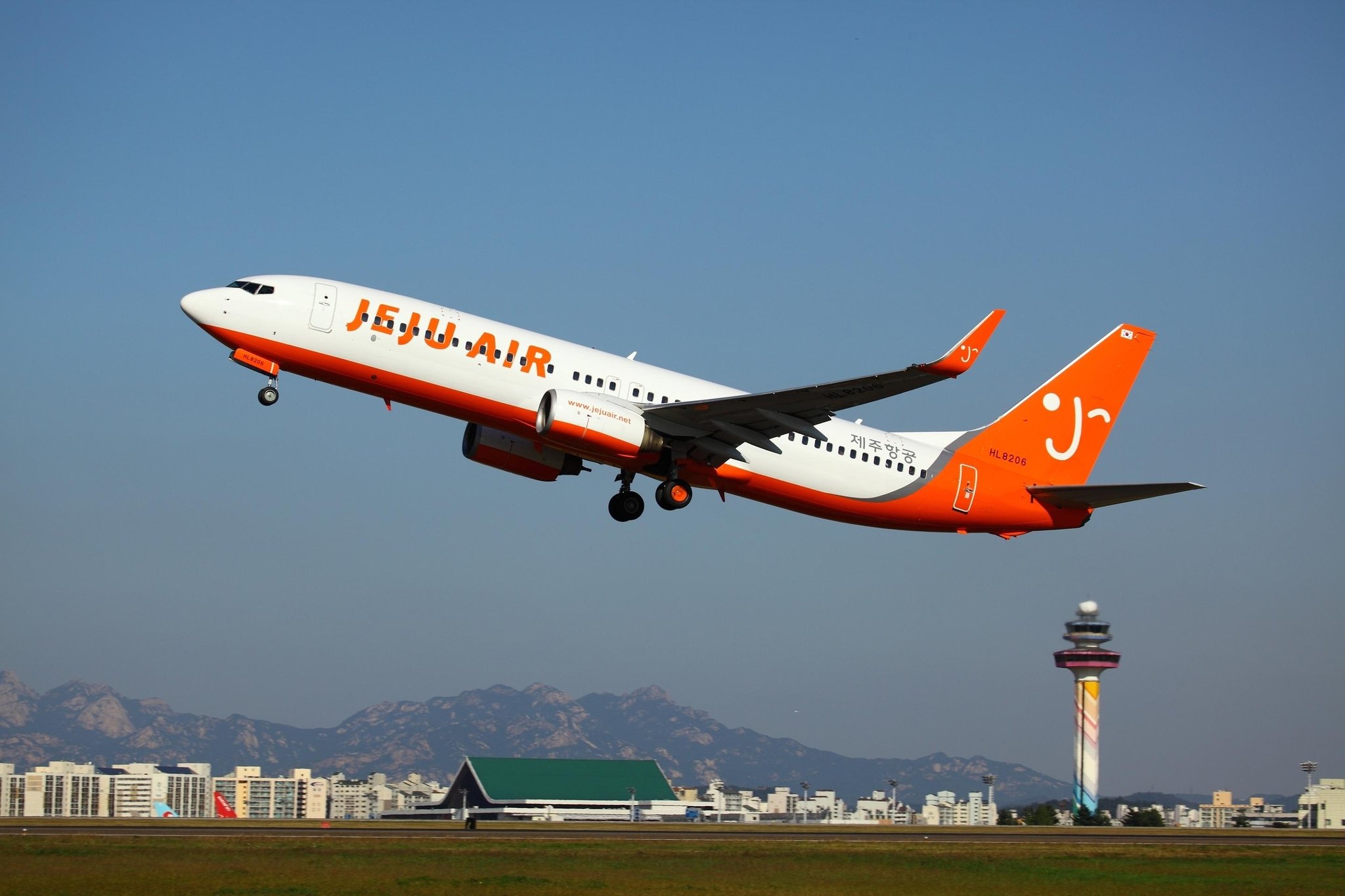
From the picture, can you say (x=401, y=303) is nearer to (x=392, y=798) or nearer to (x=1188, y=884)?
(x=1188, y=884)

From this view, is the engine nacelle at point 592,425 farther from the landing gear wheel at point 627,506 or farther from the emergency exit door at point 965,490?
the emergency exit door at point 965,490

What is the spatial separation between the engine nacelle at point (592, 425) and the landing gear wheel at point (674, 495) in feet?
6.82

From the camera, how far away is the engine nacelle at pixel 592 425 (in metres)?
38.3

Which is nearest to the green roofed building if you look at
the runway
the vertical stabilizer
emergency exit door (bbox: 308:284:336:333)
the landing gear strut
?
the vertical stabilizer

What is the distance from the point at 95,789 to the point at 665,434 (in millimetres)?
65631

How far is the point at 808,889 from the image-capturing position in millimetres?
28141

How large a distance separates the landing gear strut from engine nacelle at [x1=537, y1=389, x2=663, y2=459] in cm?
421

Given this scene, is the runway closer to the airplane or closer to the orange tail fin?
the airplane

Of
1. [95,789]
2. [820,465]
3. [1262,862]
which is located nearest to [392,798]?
[95,789]

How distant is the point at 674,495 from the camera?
41969 mm

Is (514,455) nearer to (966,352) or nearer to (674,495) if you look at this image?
(674,495)

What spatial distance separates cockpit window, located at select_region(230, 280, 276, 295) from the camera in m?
38.2

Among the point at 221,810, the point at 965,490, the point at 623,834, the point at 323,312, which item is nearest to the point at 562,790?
the point at 221,810

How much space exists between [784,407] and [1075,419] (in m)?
14.6
